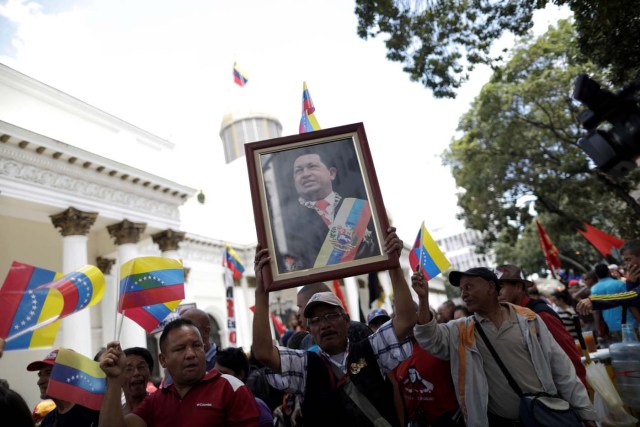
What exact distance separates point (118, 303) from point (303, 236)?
5.55 ft

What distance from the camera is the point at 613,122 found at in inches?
135

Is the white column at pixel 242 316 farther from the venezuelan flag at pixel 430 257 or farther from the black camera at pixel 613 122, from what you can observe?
the black camera at pixel 613 122

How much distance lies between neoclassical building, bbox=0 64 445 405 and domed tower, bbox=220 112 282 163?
959 inches

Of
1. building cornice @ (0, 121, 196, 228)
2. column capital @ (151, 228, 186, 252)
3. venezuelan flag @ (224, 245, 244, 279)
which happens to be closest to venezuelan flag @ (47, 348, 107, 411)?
venezuelan flag @ (224, 245, 244, 279)

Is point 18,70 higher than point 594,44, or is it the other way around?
point 18,70

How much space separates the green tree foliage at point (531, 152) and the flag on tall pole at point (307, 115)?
35.7 ft

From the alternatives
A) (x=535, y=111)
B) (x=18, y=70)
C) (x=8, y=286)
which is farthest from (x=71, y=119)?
(x=535, y=111)

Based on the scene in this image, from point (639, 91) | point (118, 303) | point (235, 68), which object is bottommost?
point (118, 303)

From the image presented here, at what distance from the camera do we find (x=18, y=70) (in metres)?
13.9

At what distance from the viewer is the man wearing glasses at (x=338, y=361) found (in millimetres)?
2582

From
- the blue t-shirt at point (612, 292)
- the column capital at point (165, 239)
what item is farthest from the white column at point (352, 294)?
the blue t-shirt at point (612, 292)

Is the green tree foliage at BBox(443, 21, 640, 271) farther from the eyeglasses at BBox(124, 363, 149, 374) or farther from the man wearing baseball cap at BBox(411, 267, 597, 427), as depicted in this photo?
the eyeglasses at BBox(124, 363, 149, 374)

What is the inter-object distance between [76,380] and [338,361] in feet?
5.18

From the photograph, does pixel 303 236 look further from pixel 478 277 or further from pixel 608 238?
pixel 608 238
